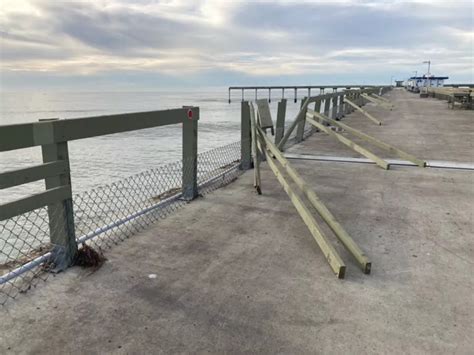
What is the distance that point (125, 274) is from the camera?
3.15m

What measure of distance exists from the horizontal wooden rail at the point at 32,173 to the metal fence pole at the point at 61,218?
4cm

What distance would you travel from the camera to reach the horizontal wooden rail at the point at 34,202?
8.61 ft

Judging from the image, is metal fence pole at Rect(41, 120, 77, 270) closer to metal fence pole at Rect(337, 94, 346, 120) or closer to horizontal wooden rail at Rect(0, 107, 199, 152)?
horizontal wooden rail at Rect(0, 107, 199, 152)

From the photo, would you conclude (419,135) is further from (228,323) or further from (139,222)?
(228,323)

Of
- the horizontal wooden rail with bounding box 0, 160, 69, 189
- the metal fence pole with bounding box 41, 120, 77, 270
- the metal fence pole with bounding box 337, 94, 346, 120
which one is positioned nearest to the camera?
the horizontal wooden rail with bounding box 0, 160, 69, 189

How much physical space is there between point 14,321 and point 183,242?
1.60 metres

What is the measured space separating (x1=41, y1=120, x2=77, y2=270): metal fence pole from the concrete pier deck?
0.15 m

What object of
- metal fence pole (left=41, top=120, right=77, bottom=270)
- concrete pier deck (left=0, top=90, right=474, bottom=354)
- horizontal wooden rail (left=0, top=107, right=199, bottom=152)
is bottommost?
concrete pier deck (left=0, top=90, right=474, bottom=354)

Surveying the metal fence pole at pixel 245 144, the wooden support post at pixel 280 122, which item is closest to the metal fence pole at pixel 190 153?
the metal fence pole at pixel 245 144

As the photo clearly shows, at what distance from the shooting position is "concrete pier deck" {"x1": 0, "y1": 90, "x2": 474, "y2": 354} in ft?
7.80

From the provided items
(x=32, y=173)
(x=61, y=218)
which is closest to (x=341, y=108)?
(x=61, y=218)

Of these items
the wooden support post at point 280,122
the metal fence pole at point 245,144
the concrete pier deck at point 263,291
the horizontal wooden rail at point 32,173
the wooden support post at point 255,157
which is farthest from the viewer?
the wooden support post at point 280,122

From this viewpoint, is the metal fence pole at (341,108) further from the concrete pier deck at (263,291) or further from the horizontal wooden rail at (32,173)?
the horizontal wooden rail at (32,173)

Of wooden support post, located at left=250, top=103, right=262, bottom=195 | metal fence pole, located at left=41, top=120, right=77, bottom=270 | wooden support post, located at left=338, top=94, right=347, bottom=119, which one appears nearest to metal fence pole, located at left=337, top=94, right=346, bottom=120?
wooden support post, located at left=338, top=94, right=347, bottom=119
